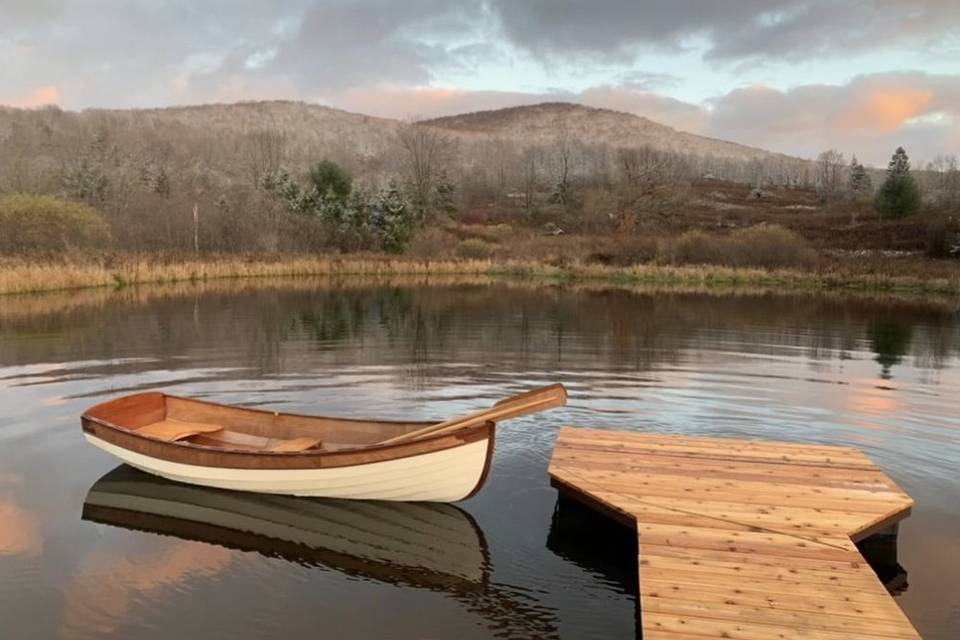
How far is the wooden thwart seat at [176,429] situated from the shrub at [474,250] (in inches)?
1559

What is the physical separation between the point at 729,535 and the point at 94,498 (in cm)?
697

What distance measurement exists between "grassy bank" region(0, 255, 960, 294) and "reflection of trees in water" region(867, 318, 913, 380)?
566 inches

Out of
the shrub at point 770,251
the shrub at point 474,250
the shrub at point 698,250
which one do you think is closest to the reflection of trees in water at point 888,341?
the shrub at point 770,251

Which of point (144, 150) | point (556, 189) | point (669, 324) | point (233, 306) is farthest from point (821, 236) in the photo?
point (144, 150)

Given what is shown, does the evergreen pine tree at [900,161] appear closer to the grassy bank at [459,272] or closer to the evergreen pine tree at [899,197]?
the evergreen pine tree at [899,197]

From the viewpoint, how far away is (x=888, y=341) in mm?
21297

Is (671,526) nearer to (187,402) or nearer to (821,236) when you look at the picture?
(187,402)

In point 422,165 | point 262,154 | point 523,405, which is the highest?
point 262,154

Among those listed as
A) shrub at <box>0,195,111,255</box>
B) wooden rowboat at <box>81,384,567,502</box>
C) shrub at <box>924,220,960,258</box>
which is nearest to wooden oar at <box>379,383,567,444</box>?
wooden rowboat at <box>81,384,567,502</box>

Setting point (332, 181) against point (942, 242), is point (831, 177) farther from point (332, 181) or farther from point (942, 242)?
point (332, 181)

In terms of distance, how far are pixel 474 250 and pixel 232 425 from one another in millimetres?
42200

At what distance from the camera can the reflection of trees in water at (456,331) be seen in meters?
17.4

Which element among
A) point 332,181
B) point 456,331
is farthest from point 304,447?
point 332,181

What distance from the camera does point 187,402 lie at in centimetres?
984
